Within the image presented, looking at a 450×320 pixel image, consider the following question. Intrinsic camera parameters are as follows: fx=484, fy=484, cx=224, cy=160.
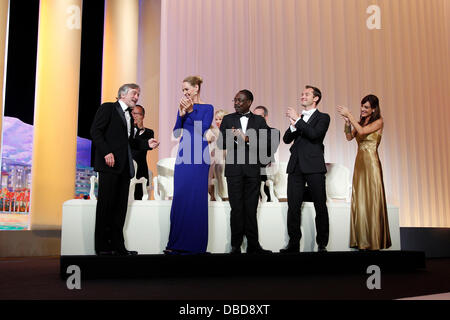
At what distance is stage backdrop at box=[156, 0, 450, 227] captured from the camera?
753cm

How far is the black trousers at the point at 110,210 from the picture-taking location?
3.55 m

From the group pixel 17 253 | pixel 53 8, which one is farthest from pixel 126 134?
pixel 53 8

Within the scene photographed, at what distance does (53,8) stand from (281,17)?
3.50m

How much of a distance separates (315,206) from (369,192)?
2.01ft

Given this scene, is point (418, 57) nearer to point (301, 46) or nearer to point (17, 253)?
point (301, 46)

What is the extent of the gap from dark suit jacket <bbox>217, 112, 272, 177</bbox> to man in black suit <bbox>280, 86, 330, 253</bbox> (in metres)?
0.26

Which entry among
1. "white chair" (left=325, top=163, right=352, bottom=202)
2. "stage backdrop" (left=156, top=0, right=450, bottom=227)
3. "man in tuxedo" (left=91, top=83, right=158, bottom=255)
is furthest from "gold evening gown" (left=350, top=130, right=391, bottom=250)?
"stage backdrop" (left=156, top=0, right=450, bottom=227)

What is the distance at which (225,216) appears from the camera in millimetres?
4320

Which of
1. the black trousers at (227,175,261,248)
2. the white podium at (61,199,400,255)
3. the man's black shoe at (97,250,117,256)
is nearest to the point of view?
the man's black shoe at (97,250,117,256)

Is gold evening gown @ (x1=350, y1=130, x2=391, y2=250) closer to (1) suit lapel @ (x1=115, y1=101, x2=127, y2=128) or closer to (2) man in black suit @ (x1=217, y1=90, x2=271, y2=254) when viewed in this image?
(2) man in black suit @ (x1=217, y1=90, x2=271, y2=254)

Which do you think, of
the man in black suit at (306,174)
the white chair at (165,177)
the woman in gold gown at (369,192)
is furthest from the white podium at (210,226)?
the white chair at (165,177)

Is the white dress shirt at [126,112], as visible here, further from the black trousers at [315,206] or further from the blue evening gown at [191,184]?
the black trousers at [315,206]

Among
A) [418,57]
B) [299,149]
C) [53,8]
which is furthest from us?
[418,57]

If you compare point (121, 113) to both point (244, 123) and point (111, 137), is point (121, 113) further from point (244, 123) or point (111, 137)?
point (244, 123)
